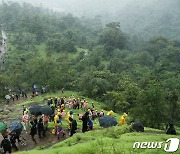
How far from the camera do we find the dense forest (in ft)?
103

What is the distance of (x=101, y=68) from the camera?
203 feet

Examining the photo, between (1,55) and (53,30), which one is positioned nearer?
(1,55)

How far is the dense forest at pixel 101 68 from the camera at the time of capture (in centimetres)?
3138

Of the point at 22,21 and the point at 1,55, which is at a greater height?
the point at 22,21

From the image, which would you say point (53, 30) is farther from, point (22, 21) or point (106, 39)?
point (106, 39)

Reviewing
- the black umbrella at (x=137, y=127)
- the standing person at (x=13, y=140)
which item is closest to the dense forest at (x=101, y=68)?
the black umbrella at (x=137, y=127)

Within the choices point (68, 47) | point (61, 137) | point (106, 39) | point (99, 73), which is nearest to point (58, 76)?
point (99, 73)

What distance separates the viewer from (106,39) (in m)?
92.7

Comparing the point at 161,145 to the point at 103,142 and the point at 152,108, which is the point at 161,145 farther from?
the point at 152,108

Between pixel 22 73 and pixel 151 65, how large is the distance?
112ft

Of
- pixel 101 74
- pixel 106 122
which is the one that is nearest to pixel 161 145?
pixel 106 122

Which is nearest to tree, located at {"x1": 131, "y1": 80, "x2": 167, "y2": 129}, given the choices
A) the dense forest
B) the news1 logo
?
the dense forest

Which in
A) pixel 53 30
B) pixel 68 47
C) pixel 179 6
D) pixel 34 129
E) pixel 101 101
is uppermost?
pixel 179 6

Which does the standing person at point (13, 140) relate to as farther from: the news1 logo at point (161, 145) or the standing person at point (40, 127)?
the news1 logo at point (161, 145)
